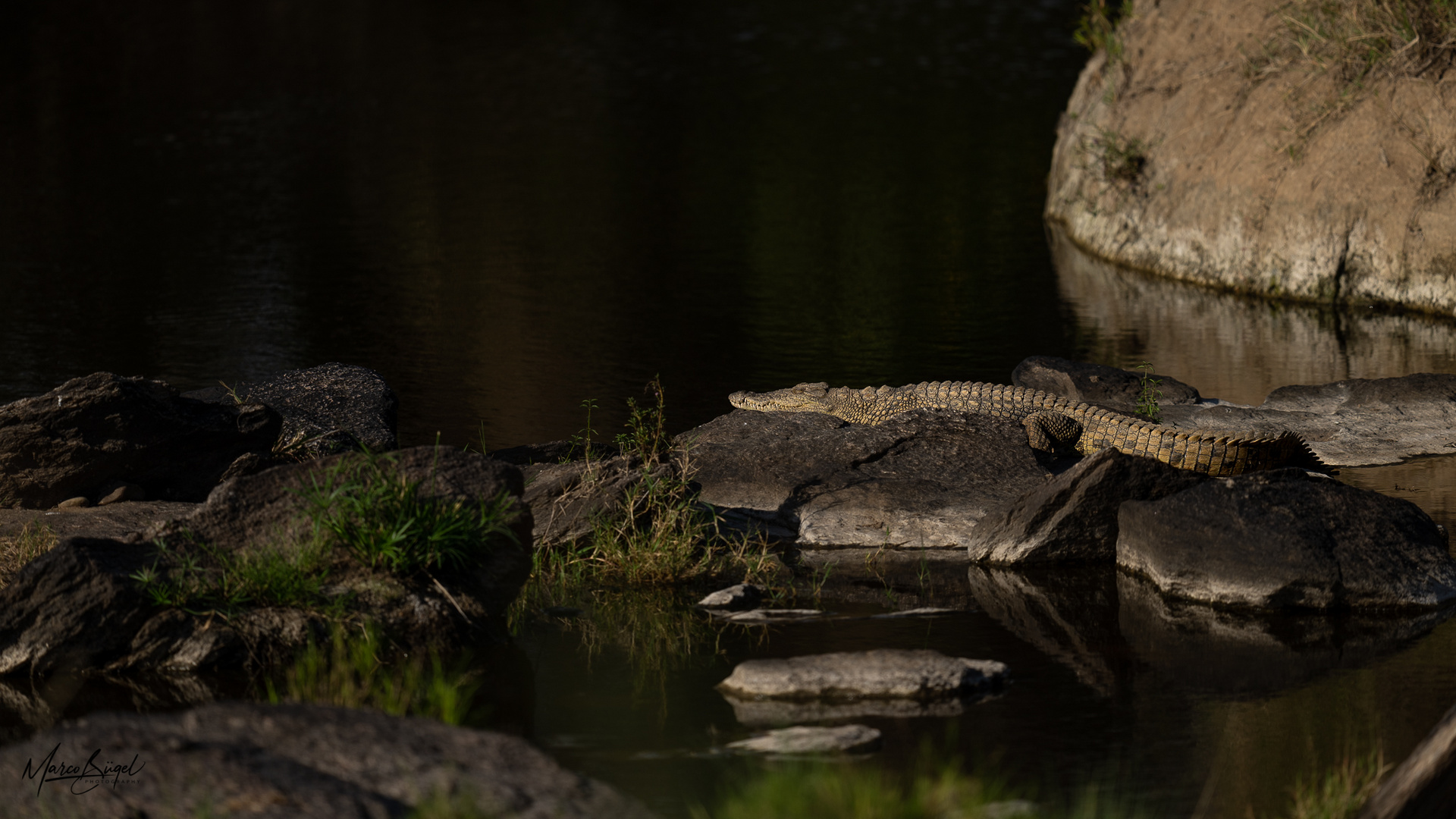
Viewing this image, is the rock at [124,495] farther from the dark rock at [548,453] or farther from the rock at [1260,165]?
the rock at [1260,165]

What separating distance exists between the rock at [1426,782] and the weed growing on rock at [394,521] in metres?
3.44

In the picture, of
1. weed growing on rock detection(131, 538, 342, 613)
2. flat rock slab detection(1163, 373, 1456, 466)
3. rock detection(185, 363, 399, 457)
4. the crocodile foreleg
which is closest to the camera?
weed growing on rock detection(131, 538, 342, 613)

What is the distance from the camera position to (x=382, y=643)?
5965 millimetres

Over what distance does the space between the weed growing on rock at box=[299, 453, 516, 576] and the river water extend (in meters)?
0.59

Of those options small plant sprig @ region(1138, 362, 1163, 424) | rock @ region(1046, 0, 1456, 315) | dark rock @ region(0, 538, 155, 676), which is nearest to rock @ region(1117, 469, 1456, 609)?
small plant sprig @ region(1138, 362, 1163, 424)

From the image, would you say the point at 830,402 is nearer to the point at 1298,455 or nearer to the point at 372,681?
the point at 1298,455

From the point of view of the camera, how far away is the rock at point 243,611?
586 centimetres

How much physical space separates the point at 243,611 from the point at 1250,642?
13.5 feet

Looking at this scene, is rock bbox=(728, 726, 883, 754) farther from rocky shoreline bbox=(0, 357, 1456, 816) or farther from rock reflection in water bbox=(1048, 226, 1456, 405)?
rock reflection in water bbox=(1048, 226, 1456, 405)

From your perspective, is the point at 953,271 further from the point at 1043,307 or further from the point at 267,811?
the point at 267,811

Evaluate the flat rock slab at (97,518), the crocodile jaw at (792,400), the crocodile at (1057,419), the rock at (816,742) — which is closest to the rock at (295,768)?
the rock at (816,742)

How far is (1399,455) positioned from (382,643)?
6.20 metres

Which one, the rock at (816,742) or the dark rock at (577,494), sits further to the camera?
the dark rock at (577,494)

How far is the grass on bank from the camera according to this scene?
19.6 ft
